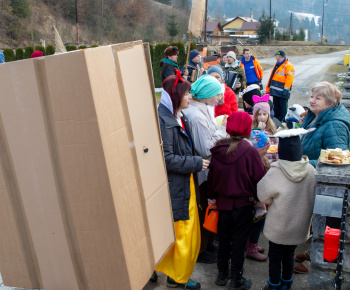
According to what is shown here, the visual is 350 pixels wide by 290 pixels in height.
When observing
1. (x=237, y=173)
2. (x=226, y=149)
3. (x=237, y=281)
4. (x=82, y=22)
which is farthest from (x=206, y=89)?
(x=82, y=22)

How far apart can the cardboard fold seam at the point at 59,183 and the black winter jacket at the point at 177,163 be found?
1.13 metres

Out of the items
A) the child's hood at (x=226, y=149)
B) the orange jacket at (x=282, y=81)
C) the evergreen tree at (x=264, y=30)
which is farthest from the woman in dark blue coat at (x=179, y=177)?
the evergreen tree at (x=264, y=30)

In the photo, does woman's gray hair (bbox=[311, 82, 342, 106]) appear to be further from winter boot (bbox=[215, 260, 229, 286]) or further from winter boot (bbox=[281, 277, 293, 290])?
winter boot (bbox=[215, 260, 229, 286])

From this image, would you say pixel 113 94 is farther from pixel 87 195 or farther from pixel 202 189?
pixel 202 189

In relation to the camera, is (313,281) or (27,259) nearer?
(27,259)

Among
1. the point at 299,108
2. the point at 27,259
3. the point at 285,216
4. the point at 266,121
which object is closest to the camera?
the point at 27,259

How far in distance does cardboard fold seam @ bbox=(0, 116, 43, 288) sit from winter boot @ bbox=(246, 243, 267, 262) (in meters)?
2.19

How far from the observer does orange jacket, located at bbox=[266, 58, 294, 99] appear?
9094 millimetres

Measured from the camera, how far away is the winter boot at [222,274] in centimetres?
346

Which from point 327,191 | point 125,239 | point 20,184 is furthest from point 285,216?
point 20,184

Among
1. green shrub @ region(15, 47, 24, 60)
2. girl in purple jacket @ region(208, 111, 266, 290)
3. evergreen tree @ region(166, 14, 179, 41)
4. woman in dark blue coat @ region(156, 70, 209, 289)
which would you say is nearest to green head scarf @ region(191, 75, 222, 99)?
woman in dark blue coat @ region(156, 70, 209, 289)

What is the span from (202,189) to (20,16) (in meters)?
49.8

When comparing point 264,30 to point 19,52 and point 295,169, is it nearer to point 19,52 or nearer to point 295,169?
point 19,52

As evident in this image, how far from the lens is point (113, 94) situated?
199 centimetres
